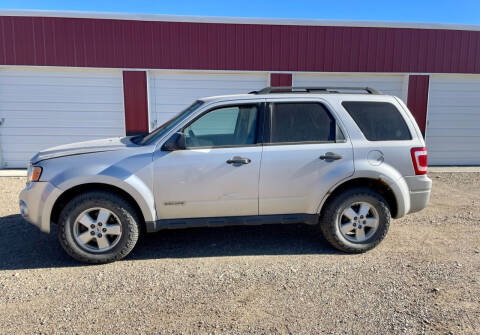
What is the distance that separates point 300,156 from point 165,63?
6.11 meters

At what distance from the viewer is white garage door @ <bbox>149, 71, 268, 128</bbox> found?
8.89m

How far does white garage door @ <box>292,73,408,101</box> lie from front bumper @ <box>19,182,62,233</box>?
702 cm

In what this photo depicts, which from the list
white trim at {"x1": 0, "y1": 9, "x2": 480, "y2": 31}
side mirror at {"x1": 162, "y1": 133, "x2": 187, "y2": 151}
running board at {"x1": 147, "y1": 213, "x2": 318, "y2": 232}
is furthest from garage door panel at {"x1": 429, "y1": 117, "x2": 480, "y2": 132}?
side mirror at {"x1": 162, "y1": 133, "x2": 187, "y2": 151}

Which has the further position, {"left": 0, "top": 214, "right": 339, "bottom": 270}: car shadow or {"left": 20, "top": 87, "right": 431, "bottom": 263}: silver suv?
{"left": 0, "top": 214, "right": 339, "bottom": 270}: car shadow

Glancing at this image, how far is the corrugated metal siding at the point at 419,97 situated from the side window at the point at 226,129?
718 cm

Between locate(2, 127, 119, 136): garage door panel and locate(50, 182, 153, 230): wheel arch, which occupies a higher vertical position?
locate(2, 127, 119, 136): garage door panel

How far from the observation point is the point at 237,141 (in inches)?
151

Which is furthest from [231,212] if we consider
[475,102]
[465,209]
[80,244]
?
[475,102]

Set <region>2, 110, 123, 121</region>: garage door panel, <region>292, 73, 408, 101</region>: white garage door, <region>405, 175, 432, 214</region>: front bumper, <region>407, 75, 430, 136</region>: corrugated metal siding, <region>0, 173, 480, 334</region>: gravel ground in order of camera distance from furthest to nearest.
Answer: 1. <region>407, 75, 430, 136</region>: corrugated metal siding
2. <region>292, 73, 408, 101</region>: white garage door
3. <region>2, 110, 123, 121</region>: garage door panel
4. <region>405, 175, 432, 214</region>: front bumper
5. <region>0, 173, 480, 334</region>: gravel ground

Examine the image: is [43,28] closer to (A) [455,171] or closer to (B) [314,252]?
(B) [314,252]

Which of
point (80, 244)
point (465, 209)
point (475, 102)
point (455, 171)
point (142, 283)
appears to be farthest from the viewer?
point (475, 102)

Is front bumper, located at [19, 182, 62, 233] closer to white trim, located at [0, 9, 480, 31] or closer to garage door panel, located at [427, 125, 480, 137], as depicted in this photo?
white trim, located at [0, 9, 480, 31]

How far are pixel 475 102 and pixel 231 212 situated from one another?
30.3 ft

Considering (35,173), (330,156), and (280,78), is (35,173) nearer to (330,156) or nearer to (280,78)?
(330,156)
